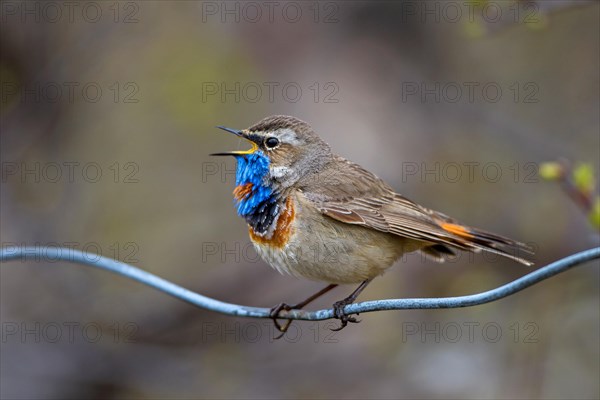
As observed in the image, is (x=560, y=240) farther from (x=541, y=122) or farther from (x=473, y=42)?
(x=473, y=42)

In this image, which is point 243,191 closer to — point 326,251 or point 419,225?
point 326,251

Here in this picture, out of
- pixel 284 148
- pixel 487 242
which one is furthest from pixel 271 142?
pixel 487 242

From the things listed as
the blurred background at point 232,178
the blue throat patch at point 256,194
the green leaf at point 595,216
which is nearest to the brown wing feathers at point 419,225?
the blue throat patch at point 256,194

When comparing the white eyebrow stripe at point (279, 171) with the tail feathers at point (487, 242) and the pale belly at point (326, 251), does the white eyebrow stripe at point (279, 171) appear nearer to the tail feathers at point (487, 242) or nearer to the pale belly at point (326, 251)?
the pale belly at point (326, 251)

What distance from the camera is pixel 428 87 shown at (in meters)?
9.09

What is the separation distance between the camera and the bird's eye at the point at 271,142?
5211 mm

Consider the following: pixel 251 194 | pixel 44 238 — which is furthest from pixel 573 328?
pixel 44 238

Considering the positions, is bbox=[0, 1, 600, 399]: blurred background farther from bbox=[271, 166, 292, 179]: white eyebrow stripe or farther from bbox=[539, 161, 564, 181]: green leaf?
bbox=[271, 166, 292, 179]: white eyebrow stripe

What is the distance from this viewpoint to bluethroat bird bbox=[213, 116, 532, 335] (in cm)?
485

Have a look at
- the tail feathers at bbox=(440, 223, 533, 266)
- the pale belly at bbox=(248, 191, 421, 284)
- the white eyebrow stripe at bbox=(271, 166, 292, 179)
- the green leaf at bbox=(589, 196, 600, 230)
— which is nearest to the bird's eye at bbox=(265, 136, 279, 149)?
the white eyebrow stripe at bbox=(271, 166, 292, 179)

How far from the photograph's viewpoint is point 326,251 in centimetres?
486

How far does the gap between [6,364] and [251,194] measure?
378 centimetres

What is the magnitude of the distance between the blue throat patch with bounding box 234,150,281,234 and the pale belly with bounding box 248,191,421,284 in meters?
0.13

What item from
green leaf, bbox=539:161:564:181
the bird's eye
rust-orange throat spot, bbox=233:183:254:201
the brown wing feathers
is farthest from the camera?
the bird's eye
